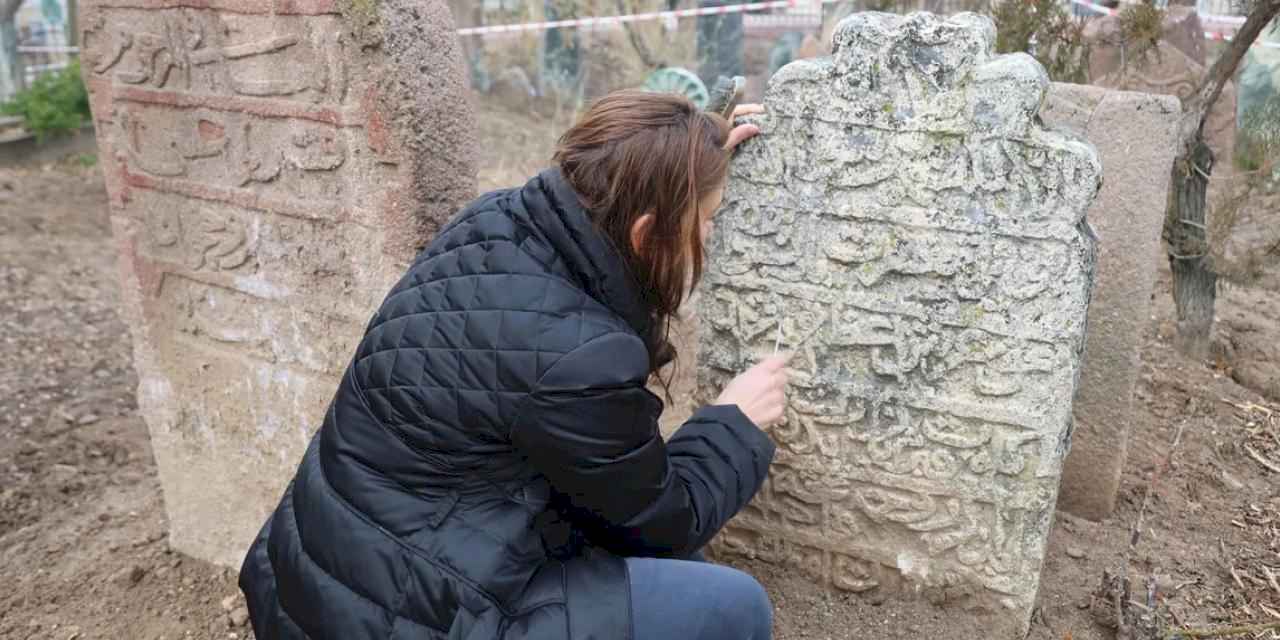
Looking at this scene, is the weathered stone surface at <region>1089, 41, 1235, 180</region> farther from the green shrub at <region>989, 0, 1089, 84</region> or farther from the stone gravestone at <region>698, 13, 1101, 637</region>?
the stone gravestone at <region>698, 13, 1101, 637</region>

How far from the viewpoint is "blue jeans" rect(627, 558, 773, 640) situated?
1734 millimetres

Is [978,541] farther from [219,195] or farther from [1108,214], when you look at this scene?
[219,195]

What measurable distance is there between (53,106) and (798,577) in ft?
26.4

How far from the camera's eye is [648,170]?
5.41 ft

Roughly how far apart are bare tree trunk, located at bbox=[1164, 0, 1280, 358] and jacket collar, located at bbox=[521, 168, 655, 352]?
2693mm

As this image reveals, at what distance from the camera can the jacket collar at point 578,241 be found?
1656 mm

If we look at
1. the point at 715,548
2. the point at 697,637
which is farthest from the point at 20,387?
the point at 697,637

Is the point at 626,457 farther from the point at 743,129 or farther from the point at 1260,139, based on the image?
the point at 1260,139

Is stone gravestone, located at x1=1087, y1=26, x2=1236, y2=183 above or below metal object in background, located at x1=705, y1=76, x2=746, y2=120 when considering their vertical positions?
below

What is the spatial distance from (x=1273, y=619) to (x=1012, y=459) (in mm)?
875

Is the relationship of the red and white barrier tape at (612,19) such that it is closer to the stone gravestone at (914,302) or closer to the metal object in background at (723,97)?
the metal object in background at (723,97)

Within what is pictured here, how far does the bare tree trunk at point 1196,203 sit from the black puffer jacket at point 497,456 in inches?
108

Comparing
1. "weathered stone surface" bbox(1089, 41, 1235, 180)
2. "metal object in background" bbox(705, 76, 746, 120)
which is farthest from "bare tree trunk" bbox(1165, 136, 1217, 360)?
"metal object in background" bbox(705, 76, 746, 120)

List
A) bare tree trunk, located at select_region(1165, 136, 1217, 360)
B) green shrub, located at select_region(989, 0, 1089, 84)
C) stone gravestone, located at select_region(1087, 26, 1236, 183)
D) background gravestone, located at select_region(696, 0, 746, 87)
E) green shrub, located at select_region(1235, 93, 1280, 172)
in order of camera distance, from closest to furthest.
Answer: green shrub, located at select_region(1235, 93, 1280, 172), bare tree trunk, located at select_region(1165, 136, 1217, 360), green shrub, located at select_region(989, 0, 1089, 84), stone gravestone, located at select_region(1087, 26, 1236, 183), background gravestone, located at select_region(696, 0, 746, 87)
